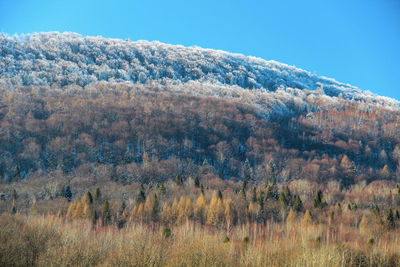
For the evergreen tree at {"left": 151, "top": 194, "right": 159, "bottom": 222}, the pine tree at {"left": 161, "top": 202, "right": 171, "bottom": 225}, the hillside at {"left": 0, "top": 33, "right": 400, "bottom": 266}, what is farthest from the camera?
the evergreen tree at {"left": 151, "top": 194, "right": 159, "bottom": 222}

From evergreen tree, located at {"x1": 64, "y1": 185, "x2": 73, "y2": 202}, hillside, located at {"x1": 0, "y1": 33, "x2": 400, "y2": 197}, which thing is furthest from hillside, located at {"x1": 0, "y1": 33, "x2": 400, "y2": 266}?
hillside, located at {"x1": 0, "y1": 33, "x2": 400, "y2": 197}

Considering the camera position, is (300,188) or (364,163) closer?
(300,188)

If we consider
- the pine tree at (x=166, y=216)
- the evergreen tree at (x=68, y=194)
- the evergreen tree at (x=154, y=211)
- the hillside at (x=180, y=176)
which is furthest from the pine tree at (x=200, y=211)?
the evergreen tree at (x=68, y=194)

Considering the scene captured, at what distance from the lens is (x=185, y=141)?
135 meters

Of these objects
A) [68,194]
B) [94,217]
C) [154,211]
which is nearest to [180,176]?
[68,194]

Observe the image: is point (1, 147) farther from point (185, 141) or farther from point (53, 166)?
point (185, 141)

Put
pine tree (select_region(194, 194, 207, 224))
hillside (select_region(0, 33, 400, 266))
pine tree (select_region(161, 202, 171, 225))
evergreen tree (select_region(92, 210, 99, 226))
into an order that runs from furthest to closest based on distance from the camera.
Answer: pine tree (select_region(194, 194, 207, 224))
pine tree (select_region(161, 202, 171, 225))
evergreen tree (select_region(92, 210, 99, 226))
hillside (select_region(0, 33, 400, 266))

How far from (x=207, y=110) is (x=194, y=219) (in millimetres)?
109527

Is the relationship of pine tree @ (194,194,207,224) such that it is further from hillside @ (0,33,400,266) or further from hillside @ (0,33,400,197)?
hillside @ (0,33,400,197)

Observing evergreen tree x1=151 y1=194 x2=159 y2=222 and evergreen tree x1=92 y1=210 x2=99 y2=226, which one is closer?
evergreen tree x1=92 y1=210 x2=99 y2=226

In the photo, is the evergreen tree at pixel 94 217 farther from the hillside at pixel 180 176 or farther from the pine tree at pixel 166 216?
the pine tree at pixel 166 216

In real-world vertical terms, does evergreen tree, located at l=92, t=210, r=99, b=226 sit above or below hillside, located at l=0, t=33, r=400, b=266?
below

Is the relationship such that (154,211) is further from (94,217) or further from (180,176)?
(180,176)

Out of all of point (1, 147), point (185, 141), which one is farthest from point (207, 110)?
point (1, 147)
